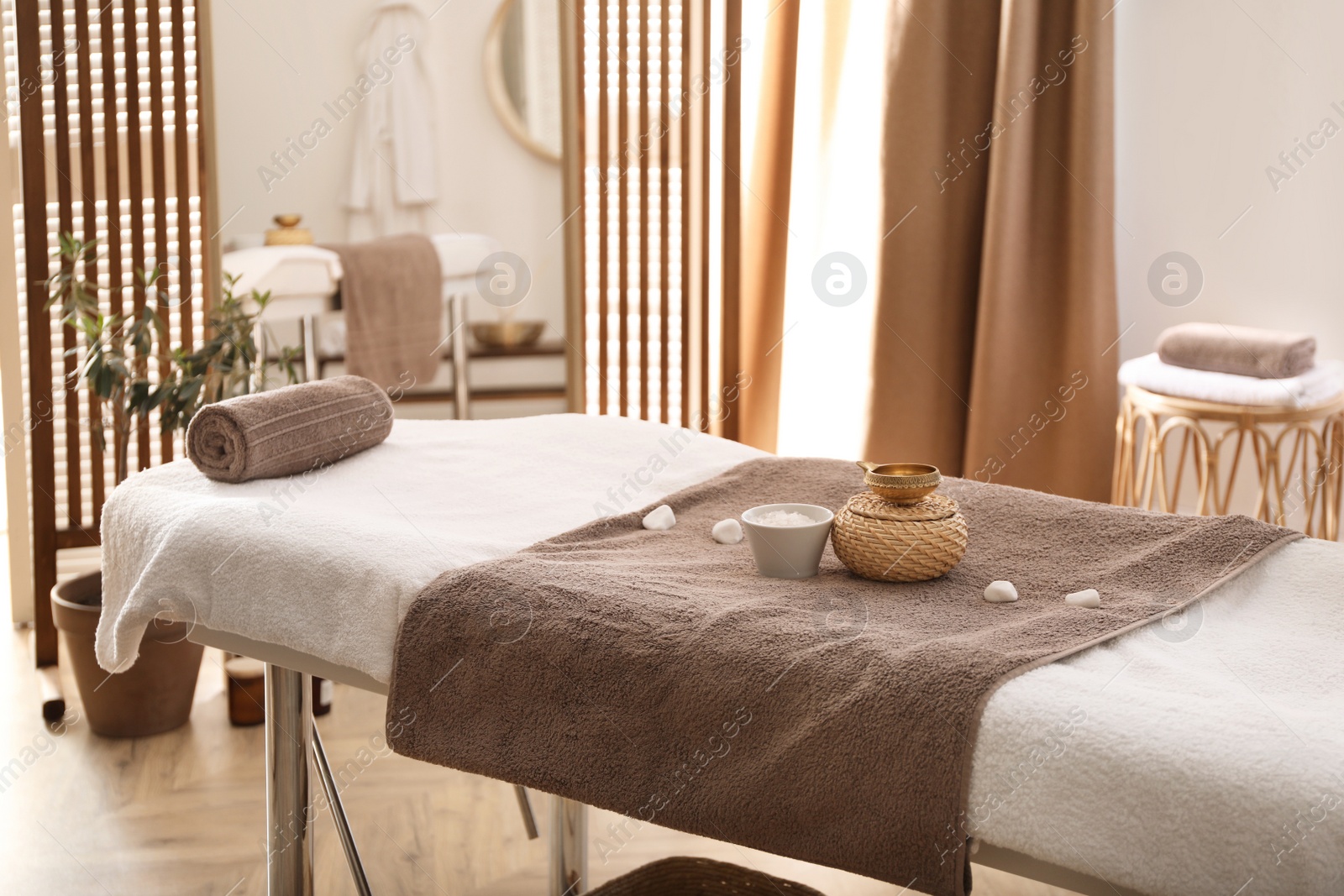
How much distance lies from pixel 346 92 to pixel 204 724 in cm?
122

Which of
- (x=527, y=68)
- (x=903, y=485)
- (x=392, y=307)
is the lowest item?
(x=903, y=485)

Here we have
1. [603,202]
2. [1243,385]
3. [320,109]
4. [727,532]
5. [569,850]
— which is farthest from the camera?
[603,202]

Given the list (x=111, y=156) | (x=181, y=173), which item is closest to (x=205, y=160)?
(x=181, y=173)

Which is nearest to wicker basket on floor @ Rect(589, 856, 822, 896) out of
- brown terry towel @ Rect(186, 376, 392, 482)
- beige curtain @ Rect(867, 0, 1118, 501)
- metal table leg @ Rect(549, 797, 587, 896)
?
metal table leg @ Rect(549, 797, 587, 896)

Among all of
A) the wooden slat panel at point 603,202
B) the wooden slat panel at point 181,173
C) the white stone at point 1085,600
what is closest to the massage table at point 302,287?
the wooden slat panel at point 181,173

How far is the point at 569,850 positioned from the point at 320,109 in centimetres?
150

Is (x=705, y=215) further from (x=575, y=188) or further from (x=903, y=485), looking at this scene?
(x=903, y=485)

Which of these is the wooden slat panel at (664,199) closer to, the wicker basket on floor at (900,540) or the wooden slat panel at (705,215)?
the wooden slat panel at (705,215)

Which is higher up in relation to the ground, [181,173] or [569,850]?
[181,173]

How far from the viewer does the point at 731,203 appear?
280 centimetres

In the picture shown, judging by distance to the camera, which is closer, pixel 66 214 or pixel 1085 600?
pixel 1085 600

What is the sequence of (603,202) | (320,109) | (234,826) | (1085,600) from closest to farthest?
(1085,600) → (234,826) → (320,109) → (603,202)

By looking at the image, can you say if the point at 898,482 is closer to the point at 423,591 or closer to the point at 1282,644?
the point at 1282,644

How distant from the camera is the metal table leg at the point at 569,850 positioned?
1.62 metres
